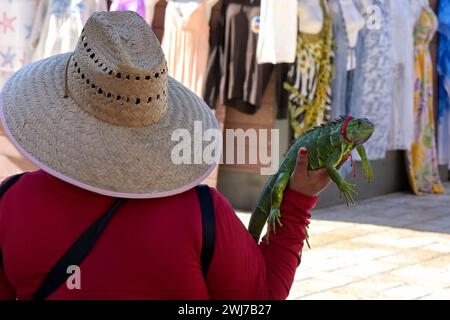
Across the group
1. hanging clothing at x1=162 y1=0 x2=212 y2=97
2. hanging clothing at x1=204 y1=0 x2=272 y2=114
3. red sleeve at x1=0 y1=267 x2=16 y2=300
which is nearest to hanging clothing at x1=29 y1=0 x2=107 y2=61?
hanging clothing at x1=162 y1=0 x2=212 y2=97

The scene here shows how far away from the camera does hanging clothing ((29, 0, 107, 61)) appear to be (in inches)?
264

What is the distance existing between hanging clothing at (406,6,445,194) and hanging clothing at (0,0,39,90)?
4504mm

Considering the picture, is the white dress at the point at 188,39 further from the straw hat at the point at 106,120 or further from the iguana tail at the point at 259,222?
the straw hat at the point at 106,120

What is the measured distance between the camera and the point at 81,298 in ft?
4.99

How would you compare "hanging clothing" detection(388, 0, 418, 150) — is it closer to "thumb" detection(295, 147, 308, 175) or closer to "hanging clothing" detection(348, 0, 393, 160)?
"hanging clothing" detection(348, 0, 393, 160)

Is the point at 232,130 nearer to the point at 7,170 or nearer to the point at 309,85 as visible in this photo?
the point at 309,85

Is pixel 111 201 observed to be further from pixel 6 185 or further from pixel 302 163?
pixel 302 163

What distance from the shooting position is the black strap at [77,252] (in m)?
1.52

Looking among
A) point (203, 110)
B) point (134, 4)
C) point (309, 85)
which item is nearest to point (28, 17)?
point (134, 4)

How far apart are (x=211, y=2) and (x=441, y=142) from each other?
14.4ft

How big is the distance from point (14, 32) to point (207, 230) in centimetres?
572

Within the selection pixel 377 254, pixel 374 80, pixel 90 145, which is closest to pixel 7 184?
pixel 90 145

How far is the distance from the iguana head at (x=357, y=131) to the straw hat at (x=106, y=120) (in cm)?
46

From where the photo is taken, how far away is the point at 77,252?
1520mm
